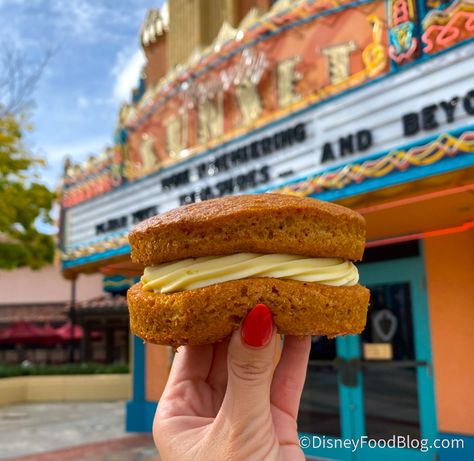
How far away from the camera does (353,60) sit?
6.15 m

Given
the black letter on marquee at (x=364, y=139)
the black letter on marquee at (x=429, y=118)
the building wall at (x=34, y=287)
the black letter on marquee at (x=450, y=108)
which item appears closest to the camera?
the black letter on marquee at (x=450, y=108)

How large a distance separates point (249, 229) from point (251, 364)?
562 mm

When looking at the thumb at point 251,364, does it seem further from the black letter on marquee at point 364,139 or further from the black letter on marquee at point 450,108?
the black letter on marquee at point 364,139

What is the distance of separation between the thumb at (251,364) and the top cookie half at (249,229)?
0.31m

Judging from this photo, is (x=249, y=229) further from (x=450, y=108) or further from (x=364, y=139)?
(x=364, y=139)

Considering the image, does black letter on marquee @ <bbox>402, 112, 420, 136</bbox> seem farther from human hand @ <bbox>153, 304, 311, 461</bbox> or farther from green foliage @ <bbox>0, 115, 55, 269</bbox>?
green foliage @ <bbox>0, 115, 55, 269</bbox>

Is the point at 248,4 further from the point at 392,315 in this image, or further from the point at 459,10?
the point at 392,315

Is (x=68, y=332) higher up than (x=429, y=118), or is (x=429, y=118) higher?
A: (x=429, y=118)

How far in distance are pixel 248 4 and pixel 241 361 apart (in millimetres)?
9221

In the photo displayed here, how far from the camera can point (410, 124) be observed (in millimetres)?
5191

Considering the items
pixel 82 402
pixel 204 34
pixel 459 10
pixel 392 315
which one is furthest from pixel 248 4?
pixel 82 402

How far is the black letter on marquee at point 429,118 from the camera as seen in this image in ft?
16.3

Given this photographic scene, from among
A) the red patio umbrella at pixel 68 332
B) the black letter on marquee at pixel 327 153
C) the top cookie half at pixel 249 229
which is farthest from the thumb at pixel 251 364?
the red patio umbrella at pixel 68 332

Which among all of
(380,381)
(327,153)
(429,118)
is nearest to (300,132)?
(327,153)
